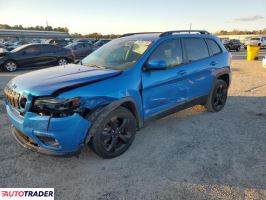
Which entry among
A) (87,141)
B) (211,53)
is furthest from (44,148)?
(211,53)

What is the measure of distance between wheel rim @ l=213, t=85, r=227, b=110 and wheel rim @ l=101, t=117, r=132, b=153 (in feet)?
9.44

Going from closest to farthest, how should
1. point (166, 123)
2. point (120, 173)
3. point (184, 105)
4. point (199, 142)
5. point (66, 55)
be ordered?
1. point (120, 173)
2. point (199, 142)
3. point (184, 105)
4. point (166, 123)
5. point (66, 55)

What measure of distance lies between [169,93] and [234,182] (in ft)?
5.93

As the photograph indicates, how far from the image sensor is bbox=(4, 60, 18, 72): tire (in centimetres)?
1324

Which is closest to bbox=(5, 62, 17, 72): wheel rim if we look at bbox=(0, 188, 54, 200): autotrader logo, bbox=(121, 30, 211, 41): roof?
bbox=(121, 30, 211, 41): roof

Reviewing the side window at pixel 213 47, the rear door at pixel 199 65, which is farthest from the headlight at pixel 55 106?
the side window at pixel 213 47

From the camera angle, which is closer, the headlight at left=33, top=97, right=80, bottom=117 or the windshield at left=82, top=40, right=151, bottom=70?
the headlight at left=33, top=97, right=80, bottom=117

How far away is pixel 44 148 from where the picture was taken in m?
3.35

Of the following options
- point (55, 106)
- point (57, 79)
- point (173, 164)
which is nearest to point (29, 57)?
point (57, 79)

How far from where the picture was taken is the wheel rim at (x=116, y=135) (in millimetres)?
3738

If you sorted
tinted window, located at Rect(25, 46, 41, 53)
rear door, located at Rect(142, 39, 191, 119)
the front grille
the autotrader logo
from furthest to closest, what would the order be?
tinted window, located at Rect(25, 46, 41, 53), rear door, located at Rect(142, 39, 191, 119), the front grille, the autotrader logo

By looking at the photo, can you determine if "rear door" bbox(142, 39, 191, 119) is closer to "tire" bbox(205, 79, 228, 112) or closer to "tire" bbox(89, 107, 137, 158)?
"tire" bbox(89, 107, 137, 158)

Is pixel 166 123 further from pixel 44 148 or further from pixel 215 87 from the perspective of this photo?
pixel 44 148

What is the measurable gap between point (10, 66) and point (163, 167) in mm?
11953
